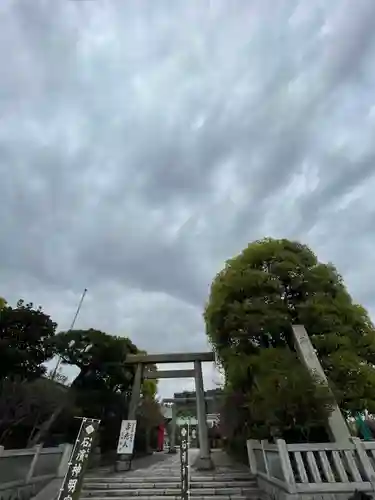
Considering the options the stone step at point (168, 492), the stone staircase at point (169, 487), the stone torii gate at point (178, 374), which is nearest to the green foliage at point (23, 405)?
the stone staircase at point (169, 487)

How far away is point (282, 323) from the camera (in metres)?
11.0

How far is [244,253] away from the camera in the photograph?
13.4 metres

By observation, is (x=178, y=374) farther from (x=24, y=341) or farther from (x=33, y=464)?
(x=33, y=464)

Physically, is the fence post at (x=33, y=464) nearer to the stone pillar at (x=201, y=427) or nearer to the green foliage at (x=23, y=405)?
the green foliage at (x=23, y=405)

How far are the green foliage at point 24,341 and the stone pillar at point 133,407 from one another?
4.08 m

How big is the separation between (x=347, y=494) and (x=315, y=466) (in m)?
0.76

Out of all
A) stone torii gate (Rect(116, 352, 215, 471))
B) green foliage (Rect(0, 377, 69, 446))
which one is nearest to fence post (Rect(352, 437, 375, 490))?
stone torii gate (Rect(116, 352, 215, 471))

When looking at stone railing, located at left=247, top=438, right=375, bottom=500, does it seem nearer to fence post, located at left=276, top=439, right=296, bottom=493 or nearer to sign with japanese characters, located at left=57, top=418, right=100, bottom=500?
fence post, located at left=276, top=439, right=296, bottom=493

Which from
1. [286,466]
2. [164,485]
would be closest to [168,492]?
[164,485]

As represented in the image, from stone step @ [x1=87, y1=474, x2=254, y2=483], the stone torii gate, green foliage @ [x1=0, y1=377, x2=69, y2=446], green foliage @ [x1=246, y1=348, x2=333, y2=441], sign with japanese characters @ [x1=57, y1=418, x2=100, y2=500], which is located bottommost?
sign with japanese characters @ [x1=57, y1=418, x2=100, y2=500]

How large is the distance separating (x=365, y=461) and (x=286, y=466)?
199cm

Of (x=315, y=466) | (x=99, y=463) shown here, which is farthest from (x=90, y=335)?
(x=315, y=466)

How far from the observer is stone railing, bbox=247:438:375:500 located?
283 inches

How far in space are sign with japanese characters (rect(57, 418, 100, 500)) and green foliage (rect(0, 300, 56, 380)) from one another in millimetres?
7255
